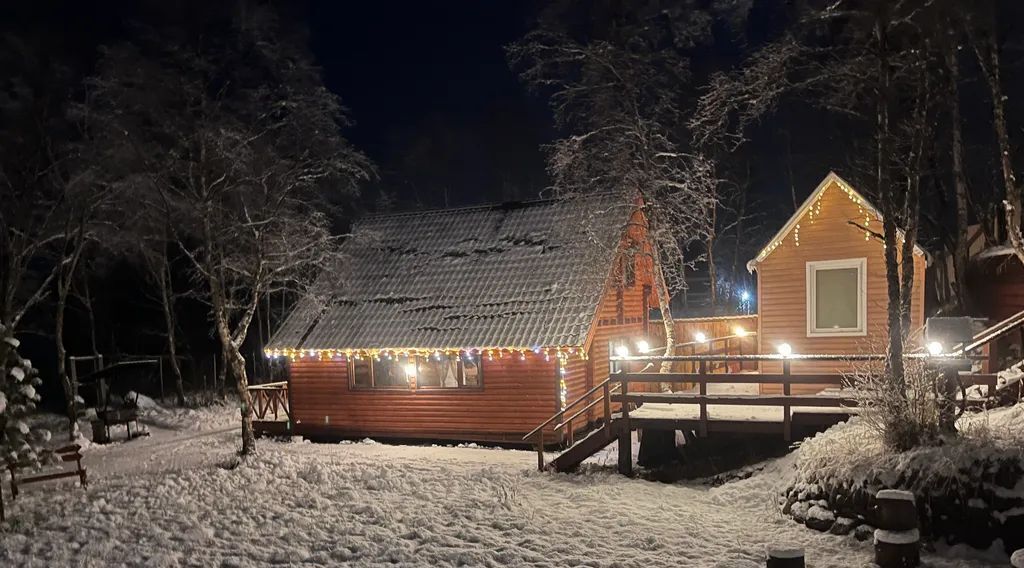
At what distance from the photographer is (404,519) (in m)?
10.1

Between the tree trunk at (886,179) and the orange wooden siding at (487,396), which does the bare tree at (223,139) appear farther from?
the tree trunk at (886,179)

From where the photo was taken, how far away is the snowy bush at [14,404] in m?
12.4

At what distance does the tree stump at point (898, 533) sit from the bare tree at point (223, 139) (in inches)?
486

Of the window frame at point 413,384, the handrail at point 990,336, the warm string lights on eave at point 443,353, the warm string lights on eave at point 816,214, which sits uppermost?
the warm string lights on eave at point 816,214

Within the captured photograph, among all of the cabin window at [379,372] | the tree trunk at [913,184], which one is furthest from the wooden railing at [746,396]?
the cabin window at [379,372]

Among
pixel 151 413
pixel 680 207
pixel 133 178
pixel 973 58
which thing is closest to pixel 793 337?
pixel 680 207

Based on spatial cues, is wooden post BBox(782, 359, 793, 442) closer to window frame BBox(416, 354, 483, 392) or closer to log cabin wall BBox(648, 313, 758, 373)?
log cabin wall BBox(648, 313, 758, 373)

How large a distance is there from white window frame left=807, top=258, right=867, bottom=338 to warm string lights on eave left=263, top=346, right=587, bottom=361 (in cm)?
552

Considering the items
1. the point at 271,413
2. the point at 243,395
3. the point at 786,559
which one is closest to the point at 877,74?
the point at 786,559

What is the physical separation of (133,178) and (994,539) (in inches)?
735

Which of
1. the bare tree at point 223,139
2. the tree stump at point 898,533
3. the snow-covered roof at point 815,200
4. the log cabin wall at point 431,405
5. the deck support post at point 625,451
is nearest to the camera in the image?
the tree stump at point 898,533

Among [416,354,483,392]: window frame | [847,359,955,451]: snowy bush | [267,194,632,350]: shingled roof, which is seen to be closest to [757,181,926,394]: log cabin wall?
[267,194,632,350]: shingled roof

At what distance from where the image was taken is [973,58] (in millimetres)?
21328

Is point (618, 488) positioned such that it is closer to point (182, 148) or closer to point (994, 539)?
point (994, 539)
